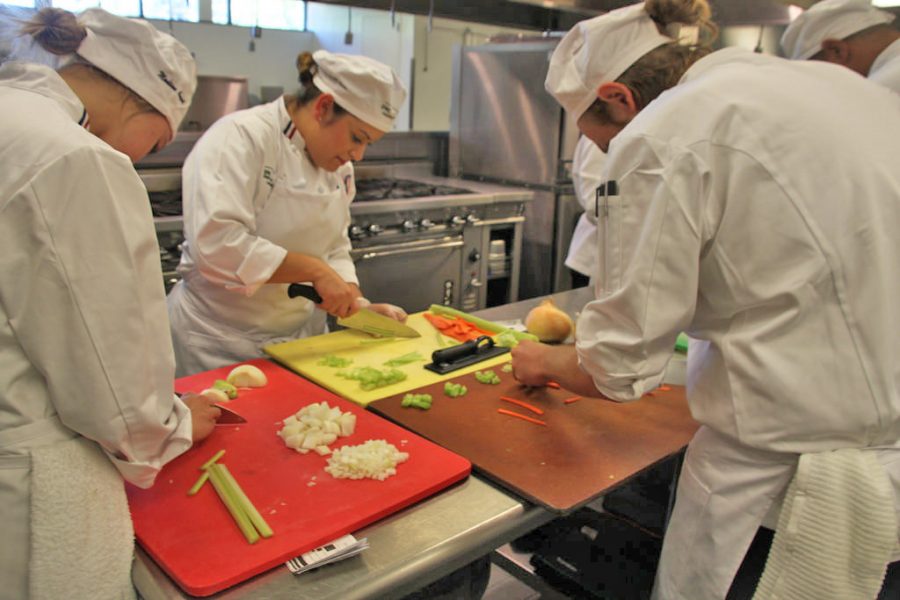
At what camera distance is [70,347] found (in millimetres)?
844

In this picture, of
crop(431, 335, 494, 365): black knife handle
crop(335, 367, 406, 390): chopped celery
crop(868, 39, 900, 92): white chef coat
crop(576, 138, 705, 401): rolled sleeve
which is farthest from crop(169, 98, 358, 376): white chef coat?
crop(868, 39, 900, 92): white chef coat

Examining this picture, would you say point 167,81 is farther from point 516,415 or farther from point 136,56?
point 516,415

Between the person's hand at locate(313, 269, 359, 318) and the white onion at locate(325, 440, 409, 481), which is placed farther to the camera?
the person's hand at locate(313, 269, 359, 318)

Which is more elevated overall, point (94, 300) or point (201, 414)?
point (94, 300)

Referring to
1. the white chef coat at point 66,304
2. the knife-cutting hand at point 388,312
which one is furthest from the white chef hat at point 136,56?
the knife-cutting hand at point 388,312

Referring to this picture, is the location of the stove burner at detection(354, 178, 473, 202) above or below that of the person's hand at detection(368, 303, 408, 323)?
above

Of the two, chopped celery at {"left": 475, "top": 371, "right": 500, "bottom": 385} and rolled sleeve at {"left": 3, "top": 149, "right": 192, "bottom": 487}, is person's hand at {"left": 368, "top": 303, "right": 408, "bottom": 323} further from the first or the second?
rolled sleeve at {"left": 3, "top": 149, "right": 192, "bottom": 487}

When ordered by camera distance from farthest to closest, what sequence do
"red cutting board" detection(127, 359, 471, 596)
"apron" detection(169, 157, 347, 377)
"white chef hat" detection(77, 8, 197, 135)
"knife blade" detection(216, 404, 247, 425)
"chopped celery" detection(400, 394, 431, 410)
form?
"apron" detection(169, 157, 347, 377), "chopped celery" detection(400, 394, 431, 410), "knife blade" detection(216, 404, 247, 425), "white chef hat" detection(77, 8, 197, 135), "red cutting board" detection(127, 359, 471, 596)

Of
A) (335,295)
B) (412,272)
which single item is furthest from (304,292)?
(412,272)

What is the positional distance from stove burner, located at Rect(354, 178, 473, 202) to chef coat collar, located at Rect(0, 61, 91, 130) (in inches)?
89.4

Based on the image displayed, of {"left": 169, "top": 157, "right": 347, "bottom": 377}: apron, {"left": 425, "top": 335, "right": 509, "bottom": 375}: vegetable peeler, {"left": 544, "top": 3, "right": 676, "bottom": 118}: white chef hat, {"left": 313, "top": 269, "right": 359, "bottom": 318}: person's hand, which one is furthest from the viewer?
{"left": 169, "top": 157, "right": 347, "bottom": 377}: apron

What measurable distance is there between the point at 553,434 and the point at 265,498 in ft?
1.77

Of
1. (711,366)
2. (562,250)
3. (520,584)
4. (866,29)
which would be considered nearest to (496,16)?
(562,250)

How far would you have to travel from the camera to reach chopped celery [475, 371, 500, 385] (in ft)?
5.09
